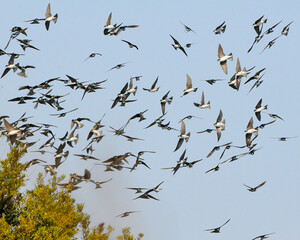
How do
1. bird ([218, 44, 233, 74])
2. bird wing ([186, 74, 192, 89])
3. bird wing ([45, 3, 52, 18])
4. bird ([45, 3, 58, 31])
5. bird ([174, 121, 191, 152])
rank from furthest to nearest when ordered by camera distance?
bird wing ([45, 3, 52, 18]) < bird ([45, 3, 58, 31]) < bird wing ([186, 74, 192, 89]) < bird ([174, 121, 191, 152]) < bird ([218, 44, 233, 74])

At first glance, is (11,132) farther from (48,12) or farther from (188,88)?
(188,88)

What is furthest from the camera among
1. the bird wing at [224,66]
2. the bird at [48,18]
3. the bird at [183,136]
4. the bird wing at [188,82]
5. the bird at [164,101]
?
the bird at [164,101]

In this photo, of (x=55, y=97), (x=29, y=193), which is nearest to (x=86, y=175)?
(x=55, y=97)

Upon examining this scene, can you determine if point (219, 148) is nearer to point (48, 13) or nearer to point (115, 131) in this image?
point (115, 131)

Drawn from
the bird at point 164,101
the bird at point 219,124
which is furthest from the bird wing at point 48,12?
the bird at point 219,124

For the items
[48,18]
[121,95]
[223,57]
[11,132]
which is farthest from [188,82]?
[11,132]

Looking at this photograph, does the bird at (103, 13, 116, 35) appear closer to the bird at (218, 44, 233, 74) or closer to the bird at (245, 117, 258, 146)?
the bird at (218, 44, 233, 74)

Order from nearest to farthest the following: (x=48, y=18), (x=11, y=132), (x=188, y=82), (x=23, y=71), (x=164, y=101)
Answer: (x=11, y=132), (x=188, y=82), (x=48, y=18), (x=23, y=71), (x=164, y=101)

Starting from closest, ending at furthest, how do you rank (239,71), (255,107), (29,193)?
1. (239,71)
2. (255,107)
3. (29,193)

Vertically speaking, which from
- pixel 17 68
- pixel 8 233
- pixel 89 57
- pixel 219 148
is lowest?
pixel 8 233

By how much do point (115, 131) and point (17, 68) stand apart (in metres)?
5.22

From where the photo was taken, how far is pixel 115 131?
21.1 meters

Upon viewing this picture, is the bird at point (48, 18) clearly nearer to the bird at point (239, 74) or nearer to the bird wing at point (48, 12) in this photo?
the bird wing at point (48, 12)

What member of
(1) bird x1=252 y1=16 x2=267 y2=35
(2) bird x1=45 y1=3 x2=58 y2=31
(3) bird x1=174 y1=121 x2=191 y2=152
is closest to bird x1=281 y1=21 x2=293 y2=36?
(1) bird x1=252 y1=16 x2=267 y2=35
